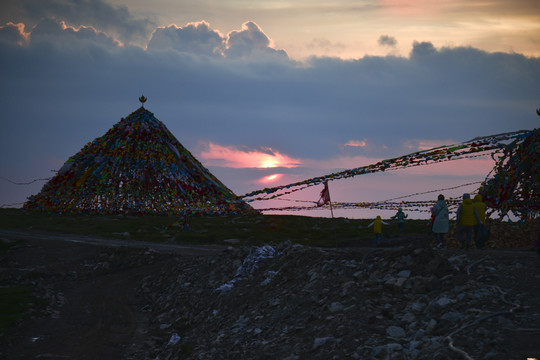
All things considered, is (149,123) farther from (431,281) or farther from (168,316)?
(431,281)

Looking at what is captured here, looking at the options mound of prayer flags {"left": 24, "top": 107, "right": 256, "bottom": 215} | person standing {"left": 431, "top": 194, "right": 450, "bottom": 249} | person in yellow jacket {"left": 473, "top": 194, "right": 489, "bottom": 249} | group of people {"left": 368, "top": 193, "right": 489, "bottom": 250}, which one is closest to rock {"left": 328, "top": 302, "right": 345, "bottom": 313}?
group of people {"left": 368, "top": 193, "right": 489, "bottom": 250}

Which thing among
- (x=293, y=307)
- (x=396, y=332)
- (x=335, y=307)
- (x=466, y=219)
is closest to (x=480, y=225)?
(x=466, y=219)

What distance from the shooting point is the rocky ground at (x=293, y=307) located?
1020cm

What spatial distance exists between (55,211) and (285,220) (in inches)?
769

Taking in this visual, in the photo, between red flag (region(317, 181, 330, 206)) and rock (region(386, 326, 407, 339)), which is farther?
red flag (region(317, 181, 330, 206))

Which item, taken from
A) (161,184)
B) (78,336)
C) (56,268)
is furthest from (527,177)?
(161,184)

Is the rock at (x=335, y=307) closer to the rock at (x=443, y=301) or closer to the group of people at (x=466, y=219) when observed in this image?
the rock at (x=443, y=301)

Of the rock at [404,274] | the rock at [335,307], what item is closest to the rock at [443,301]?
the rock at [404,274]

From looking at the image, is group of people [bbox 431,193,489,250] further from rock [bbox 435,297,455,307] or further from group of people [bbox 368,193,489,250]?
rock [bbox 435,297,455,307]

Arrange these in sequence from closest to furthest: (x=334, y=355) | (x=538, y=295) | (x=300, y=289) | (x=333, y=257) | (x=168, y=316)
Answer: (x=334, y=355)
(x=538, y=295)
(x=300, y=289)
(x=333, y=257)
(x=168, y=316)

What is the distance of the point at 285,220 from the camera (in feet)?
139

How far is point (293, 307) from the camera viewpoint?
1368cm

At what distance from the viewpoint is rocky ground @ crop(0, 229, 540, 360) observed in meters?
10.2

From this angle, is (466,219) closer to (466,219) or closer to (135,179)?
(466,219)
